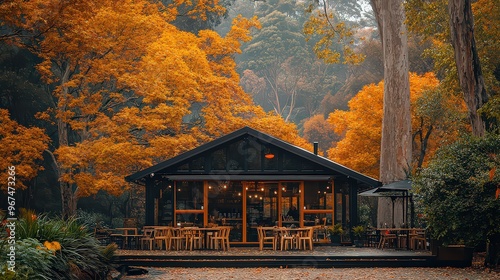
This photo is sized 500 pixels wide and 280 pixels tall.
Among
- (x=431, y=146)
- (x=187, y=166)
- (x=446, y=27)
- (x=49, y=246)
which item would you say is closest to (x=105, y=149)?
(x=187, y=166)

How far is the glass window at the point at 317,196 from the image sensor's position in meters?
27.5

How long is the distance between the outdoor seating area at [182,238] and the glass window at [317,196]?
127 inches

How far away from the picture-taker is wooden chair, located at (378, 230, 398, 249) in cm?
2659

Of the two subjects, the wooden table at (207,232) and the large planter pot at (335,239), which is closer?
the wooden table at (207,232)

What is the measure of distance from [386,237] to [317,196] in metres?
2.68

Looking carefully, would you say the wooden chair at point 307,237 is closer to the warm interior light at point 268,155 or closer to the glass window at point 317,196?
the glass window at point 317,196

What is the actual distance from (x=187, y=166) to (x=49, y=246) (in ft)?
40.9

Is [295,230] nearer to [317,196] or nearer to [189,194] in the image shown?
[317,196]

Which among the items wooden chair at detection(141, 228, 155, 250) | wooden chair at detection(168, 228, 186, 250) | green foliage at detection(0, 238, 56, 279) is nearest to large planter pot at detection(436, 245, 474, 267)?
wooden chair at detection(168, 228, 186, 250)

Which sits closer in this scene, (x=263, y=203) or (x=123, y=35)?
(x=263, y=203)

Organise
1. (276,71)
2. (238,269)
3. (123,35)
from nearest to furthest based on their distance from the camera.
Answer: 1. (238,269)
2. (123,35)
3. (276,71)

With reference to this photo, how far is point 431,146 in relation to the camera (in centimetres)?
4094

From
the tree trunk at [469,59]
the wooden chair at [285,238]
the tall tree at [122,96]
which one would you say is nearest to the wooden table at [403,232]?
the wooden chair at [285,238]

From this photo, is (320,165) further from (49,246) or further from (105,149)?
(49,246)
